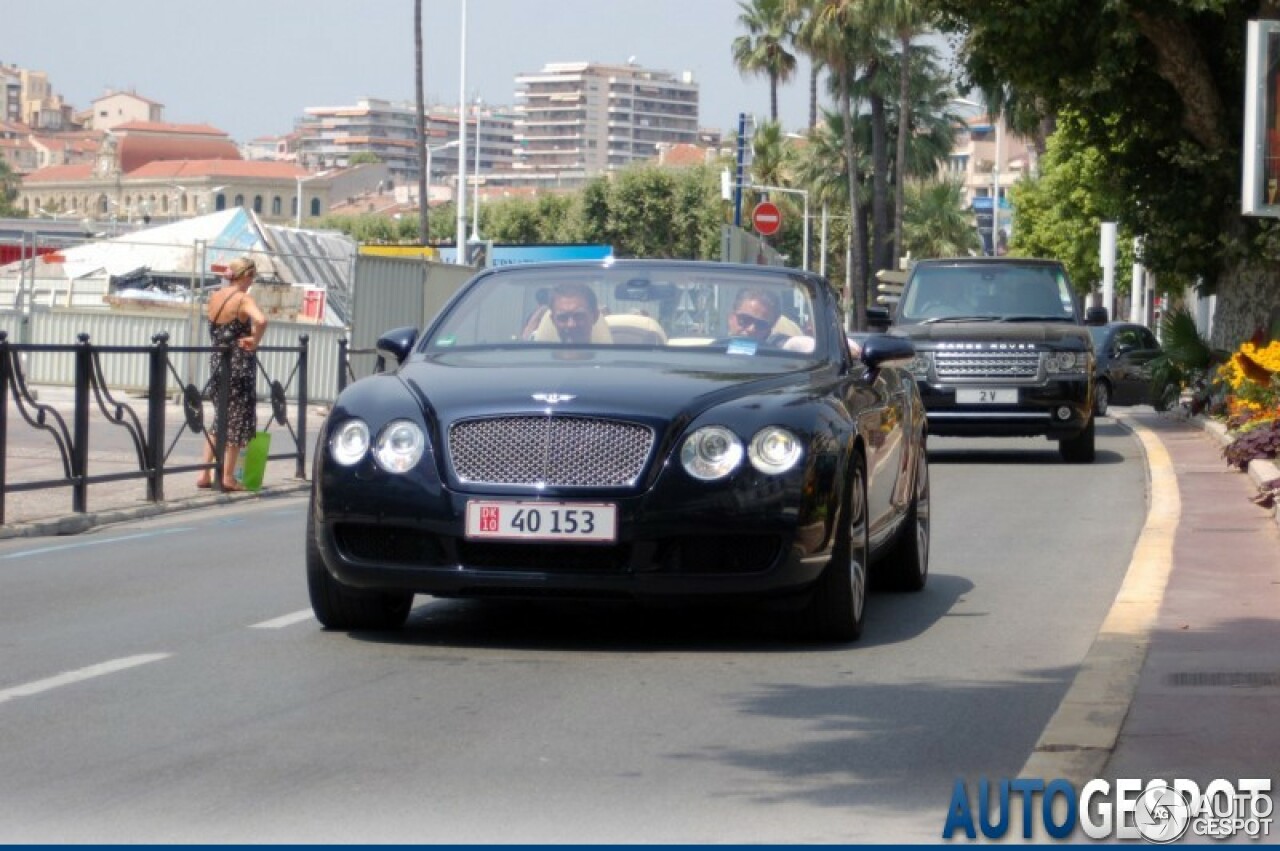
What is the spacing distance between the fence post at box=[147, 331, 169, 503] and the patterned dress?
772 mm

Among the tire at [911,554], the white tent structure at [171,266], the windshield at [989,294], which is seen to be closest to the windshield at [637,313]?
the tire at [911,554]

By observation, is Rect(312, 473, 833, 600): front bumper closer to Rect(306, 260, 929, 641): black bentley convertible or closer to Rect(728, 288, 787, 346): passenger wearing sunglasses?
Rect(306, 260, 929, 641): black bentley convertible

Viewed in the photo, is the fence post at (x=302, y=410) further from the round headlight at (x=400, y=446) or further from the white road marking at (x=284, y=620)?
the round headlight at (x=400, y=446)

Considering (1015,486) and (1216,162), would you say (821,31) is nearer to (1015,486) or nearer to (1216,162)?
(1216,162)

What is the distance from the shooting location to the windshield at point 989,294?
873 inches

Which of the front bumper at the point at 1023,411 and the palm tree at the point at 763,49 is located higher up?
the palm tree at the point at 763,49

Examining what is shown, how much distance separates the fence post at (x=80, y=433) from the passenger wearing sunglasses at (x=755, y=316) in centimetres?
652

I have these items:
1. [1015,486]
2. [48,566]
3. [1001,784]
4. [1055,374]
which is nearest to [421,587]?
[1001,784]

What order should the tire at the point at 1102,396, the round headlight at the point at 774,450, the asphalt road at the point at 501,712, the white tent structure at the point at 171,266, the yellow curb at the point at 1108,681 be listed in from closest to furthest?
the asphalt road at the point at 501,712 < the yellow curb at the point at 1108,681 < the round headlight at the point at 774,450 < the tire at the point at 1102,396 < the white tent structure at the point at 171,266

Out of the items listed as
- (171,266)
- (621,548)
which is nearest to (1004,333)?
(621,548)

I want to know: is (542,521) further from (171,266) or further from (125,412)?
(171,266)

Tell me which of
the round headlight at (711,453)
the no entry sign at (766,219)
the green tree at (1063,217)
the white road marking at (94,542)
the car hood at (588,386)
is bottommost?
the white road marking at (94,542)

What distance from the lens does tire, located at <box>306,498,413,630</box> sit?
873 centimetres

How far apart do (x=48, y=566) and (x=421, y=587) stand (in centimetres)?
433
